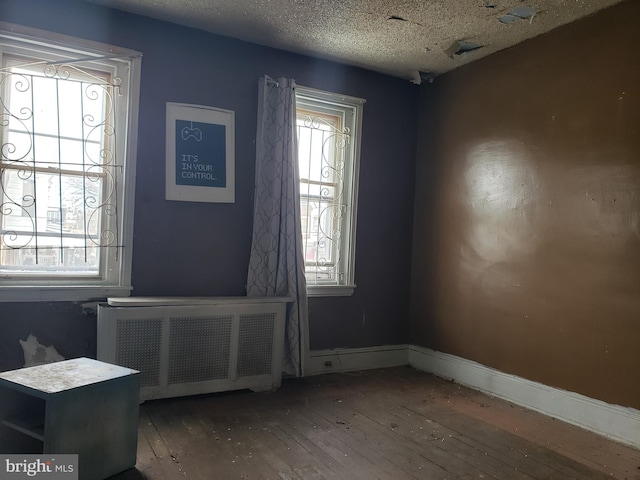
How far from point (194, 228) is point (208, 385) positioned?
3.51ft

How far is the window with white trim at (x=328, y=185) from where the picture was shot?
388cm

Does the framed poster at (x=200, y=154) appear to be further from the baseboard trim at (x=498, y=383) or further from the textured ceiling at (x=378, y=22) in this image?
the baseboard trim at (x=498, y=383)

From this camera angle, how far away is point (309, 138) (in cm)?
389

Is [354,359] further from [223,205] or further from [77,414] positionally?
[77,414]

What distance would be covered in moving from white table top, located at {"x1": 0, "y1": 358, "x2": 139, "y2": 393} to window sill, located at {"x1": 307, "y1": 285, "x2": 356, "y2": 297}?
1855 mm

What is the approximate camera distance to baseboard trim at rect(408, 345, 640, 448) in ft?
9.09

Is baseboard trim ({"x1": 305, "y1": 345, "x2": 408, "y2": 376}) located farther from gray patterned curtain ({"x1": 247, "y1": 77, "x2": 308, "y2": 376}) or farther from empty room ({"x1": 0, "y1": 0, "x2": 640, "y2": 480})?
gray patterned curtain ({"x1": 247, "y1": 77, "x2": 308, "y2": 376})

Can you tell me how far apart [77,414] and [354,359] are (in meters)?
2.48

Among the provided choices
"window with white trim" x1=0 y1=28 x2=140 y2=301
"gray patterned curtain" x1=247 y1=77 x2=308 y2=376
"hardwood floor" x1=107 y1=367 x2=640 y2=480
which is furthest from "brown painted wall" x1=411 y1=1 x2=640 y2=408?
"window with white trim" x1=0 y1=28 x2=140 y2=301

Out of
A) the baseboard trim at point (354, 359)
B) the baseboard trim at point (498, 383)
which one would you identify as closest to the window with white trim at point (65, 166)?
the baseboard trim at point (354, 359)

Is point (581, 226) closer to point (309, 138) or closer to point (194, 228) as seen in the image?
point (309, 138)

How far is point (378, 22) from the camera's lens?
320 centimetres

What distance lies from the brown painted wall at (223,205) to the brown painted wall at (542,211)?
29 centimetres

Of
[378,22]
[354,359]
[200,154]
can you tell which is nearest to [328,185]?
[200,154]
